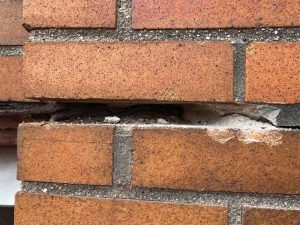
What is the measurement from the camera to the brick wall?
0.69 metres

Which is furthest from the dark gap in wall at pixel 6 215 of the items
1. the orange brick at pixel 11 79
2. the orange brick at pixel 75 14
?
the orange brick at pixel 75 14

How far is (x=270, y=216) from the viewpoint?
689 millimetres

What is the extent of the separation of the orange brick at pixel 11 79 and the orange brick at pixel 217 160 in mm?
324

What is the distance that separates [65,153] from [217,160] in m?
0.25

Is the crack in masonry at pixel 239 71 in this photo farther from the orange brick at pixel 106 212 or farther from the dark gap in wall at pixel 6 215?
the dark gap in wall at pixel 6 215

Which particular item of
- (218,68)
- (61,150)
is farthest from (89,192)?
(218,68)

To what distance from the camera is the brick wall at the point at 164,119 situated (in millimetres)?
692

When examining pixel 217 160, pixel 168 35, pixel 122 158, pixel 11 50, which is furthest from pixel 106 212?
pixel 11 50

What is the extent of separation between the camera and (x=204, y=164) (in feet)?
2.31

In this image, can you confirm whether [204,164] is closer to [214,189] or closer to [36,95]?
[214,189]

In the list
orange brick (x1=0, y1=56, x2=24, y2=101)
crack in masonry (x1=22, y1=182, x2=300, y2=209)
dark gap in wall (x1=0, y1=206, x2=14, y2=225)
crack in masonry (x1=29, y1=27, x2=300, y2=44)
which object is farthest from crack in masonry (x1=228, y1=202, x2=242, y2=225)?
dark gap in wall (x1=0, y1=206, x2=14, y2=225)

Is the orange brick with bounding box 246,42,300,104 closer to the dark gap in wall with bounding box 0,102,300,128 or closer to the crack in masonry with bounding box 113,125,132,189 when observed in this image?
the dark gap in wall with bounding box 0,102,300,128

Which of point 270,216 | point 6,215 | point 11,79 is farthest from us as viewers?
point 6,215

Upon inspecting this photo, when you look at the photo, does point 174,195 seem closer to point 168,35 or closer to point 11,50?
point 168,35
